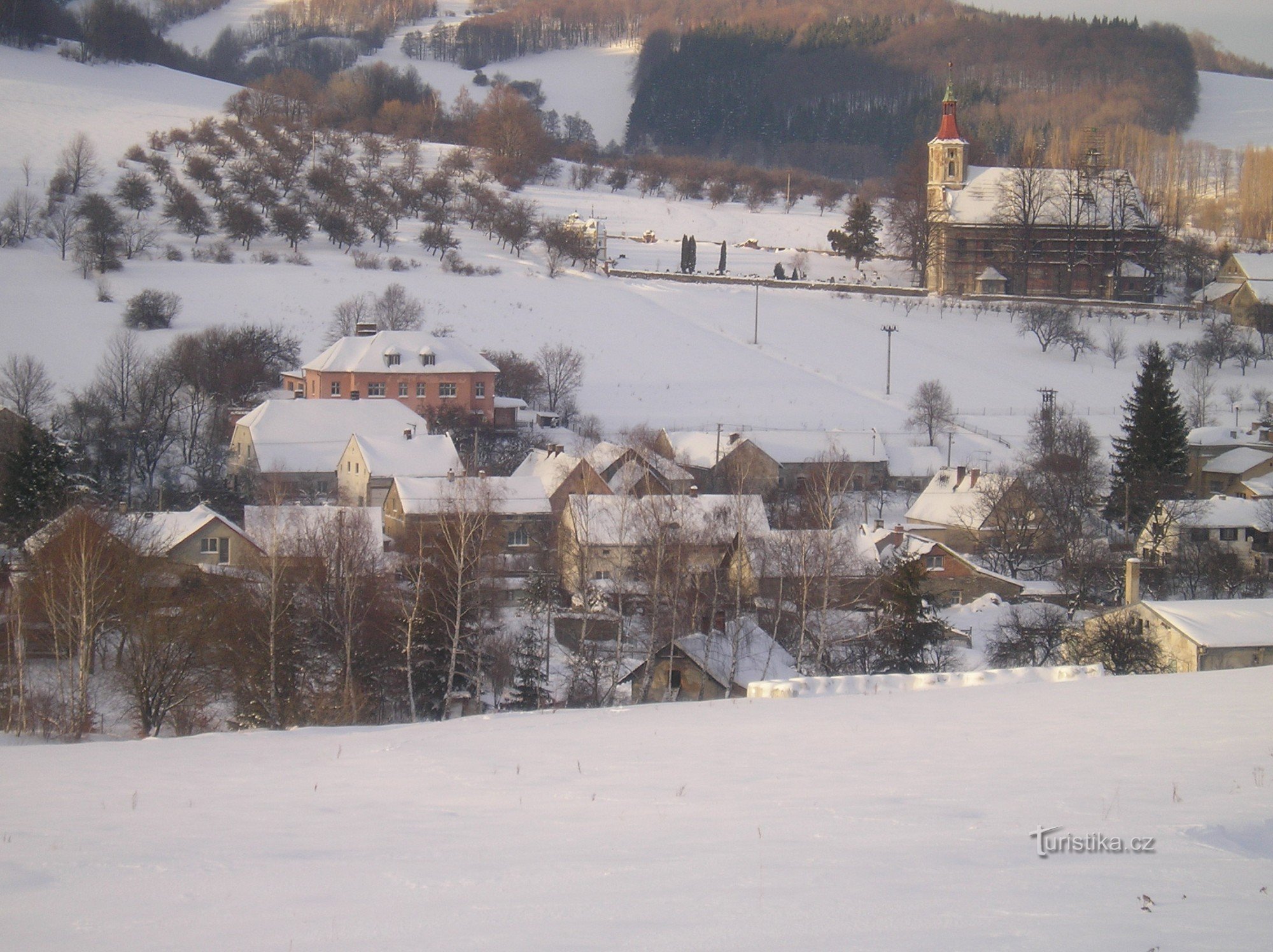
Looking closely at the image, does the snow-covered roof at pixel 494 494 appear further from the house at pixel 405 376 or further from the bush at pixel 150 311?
the bush at pixel 150 311

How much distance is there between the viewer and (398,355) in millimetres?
40469

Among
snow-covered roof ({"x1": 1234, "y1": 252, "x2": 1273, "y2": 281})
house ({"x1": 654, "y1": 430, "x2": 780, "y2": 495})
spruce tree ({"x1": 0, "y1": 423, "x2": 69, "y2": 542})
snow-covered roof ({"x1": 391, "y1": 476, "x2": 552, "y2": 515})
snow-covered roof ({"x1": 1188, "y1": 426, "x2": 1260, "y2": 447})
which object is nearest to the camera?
spruce tree ({"x1": 0, "y1": 423, "x2": 69, "y2": 542})

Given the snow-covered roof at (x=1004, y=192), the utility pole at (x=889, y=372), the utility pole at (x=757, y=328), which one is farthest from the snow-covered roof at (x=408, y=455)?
the snow-covered roof at (x=1004, y=192)

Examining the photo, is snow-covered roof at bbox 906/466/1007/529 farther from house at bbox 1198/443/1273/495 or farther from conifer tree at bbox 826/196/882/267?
conifer tree at bbox 826/196/882/267

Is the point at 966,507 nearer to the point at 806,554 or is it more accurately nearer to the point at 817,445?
the point at 817,445

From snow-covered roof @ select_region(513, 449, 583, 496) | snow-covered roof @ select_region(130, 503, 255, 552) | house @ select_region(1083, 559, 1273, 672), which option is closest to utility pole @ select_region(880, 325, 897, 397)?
snow-covered roof @ select_region(513, 449, 583, 496)

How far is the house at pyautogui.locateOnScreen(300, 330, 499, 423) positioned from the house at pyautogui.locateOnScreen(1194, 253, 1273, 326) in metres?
37.4

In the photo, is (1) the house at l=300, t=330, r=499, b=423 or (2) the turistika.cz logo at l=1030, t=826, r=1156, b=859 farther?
(1) the house at l=300, t=330, r=499, b=423

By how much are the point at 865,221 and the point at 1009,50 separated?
2874 inches

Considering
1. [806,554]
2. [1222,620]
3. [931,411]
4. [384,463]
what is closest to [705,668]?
[806,554]

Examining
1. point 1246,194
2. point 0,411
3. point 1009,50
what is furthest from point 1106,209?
point 1009,50

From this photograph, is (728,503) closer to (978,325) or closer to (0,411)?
(0,411)

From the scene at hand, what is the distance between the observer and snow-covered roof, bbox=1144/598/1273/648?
17.4m

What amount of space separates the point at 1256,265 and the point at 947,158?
17.0 m
